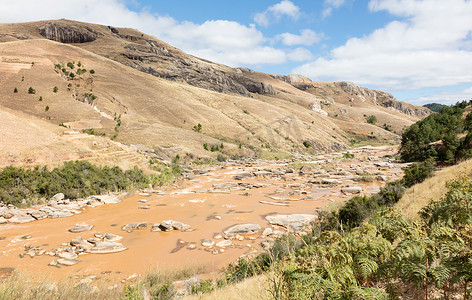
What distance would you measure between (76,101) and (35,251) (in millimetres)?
41537

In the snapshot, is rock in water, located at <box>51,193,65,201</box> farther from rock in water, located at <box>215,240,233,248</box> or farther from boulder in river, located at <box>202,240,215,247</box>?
rock in water, located at <box>215,240,233,248</box>

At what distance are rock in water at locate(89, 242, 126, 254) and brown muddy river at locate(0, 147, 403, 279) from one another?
296mm

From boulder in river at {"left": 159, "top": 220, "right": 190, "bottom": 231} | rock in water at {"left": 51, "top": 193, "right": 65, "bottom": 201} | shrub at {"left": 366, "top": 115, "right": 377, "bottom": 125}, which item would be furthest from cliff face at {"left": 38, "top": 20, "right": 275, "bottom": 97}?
boulder in river at {"left": 159, "top": 220, "right": 190, "bottom": 231}

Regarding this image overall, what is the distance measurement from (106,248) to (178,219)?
466 centimetres

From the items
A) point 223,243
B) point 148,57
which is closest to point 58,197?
point 223,243

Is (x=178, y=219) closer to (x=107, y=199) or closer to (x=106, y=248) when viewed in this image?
(x=106, y=248)

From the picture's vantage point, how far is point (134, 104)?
52.8 m

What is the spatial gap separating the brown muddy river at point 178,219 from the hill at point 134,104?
349 inches

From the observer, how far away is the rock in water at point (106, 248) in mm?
10484

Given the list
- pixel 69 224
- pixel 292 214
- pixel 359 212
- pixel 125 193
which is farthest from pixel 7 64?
pixel 359 212

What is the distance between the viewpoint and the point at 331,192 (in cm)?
2195

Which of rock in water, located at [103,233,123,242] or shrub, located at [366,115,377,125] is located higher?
shrub, located at [366,115,377,125]

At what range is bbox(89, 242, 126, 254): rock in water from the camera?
413 inches

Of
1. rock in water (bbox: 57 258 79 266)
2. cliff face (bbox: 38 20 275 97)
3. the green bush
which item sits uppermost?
cliff face (bbox: 38 20 275 97)
